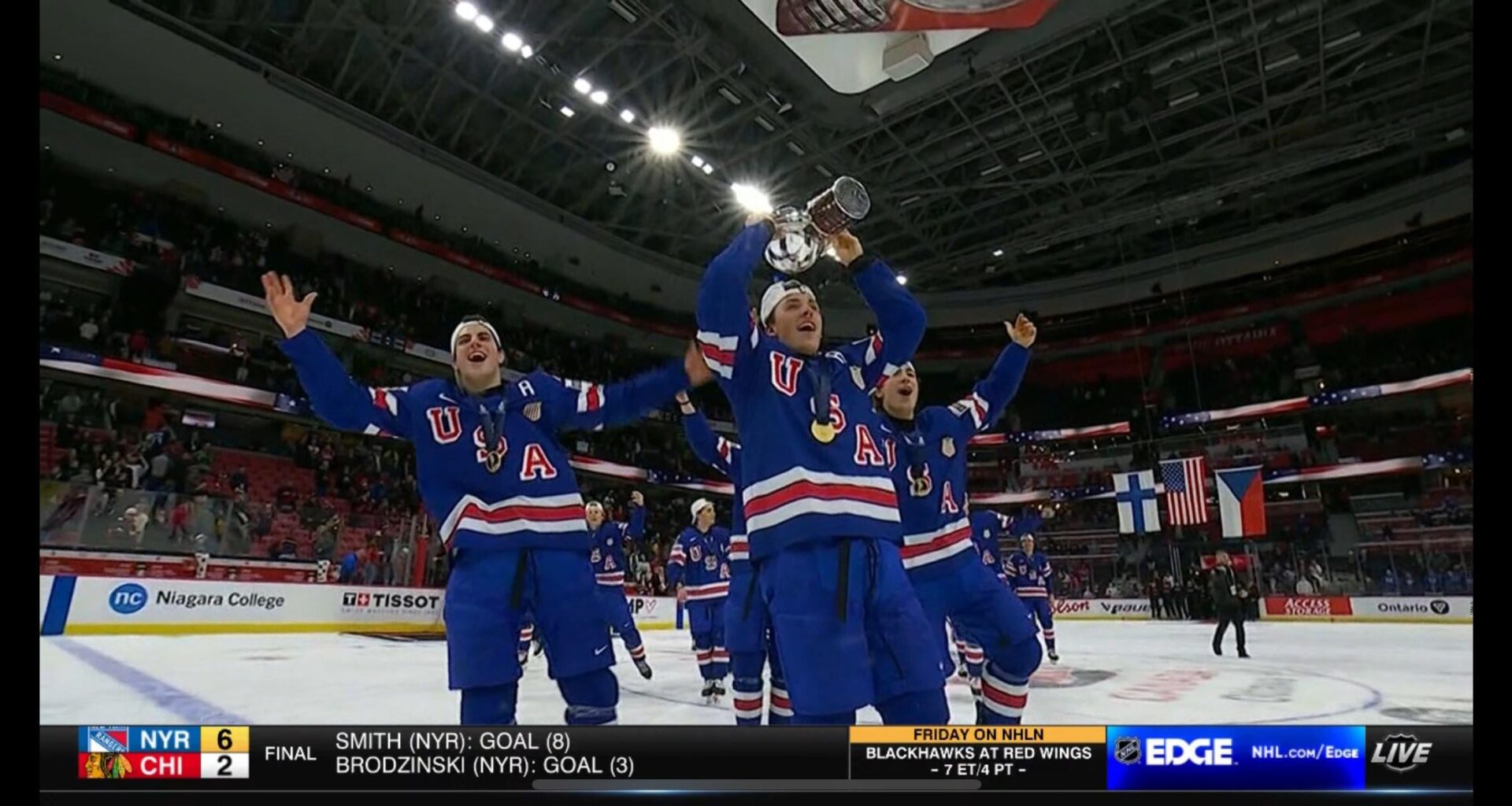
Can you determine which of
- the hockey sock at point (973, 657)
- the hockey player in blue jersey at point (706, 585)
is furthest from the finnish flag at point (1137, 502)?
the hockey sock at point (973, 657)

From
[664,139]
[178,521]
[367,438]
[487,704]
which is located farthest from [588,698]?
[367,438]

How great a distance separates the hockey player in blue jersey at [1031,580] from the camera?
7.11 m

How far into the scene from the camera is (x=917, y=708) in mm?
1742

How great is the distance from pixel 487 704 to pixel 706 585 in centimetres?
381

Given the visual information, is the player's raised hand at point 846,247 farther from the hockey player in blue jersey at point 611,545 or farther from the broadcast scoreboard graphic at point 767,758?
the hockey player in blue jersey at point 611,545

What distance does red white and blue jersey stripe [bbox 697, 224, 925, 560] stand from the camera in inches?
72.4

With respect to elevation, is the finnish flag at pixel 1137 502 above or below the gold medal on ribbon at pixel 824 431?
below

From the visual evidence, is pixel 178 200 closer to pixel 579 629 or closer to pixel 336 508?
pixel 336 508

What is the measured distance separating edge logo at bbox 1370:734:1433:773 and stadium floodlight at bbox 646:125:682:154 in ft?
33.0

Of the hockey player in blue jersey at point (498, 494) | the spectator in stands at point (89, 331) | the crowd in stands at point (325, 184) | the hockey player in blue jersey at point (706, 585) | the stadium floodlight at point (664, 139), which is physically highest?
the stadium floodlight at point (664, 139)

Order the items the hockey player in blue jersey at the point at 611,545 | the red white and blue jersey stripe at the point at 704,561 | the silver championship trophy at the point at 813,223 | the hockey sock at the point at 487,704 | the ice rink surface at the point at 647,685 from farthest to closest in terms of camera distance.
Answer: the hockey player in blue jersey at the point at 611,545
the red white and blue jersey stripe at the point at 704,561
the ice rink surface at the point at 647,685
the hockey sock at the point at 487,704
the silver championship trophy at the point at 813,223

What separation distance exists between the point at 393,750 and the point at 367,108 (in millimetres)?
11497

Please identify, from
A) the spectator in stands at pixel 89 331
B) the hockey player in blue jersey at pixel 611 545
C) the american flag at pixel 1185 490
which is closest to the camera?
the hockey player in blue jersey at pixel 611 545

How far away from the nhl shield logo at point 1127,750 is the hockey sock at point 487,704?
134 cm
